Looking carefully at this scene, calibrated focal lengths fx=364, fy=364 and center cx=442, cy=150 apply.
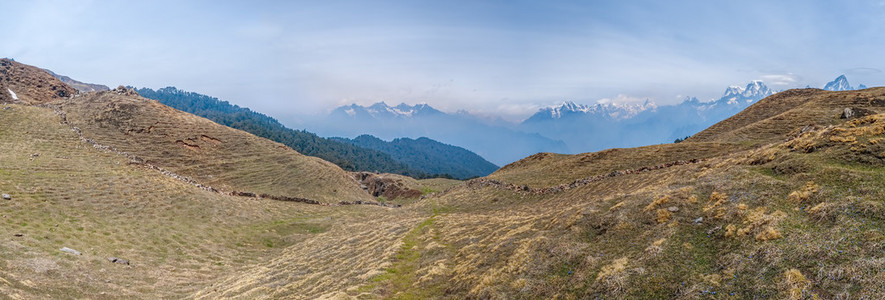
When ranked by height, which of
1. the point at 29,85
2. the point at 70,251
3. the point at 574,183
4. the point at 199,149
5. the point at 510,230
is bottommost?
the point at 70,251

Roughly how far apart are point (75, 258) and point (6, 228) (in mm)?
6989

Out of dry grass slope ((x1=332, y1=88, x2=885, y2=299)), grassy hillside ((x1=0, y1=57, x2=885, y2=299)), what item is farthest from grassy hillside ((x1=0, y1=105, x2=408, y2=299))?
dry grass slope ((x1=332, y1=88, x2=885, y2=299))

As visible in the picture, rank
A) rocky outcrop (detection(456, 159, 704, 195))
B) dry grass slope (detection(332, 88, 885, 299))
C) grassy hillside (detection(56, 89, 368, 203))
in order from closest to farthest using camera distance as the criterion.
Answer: dry grass slope (detection(332, 88, 885, 299)) < rocky outcrop (detection(456, 159, 704, 195)) < grassy hillside (detection(56, 89, 368, 203))

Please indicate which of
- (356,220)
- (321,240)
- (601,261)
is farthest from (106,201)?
(601,261)

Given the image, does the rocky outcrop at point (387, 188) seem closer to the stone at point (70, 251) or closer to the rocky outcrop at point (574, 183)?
the rocky outcrop at point (574, 183)

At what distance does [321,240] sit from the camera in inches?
1667

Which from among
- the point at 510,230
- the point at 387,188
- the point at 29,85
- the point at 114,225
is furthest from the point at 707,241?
the point at 29,85

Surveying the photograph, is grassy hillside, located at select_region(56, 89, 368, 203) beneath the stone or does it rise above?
above

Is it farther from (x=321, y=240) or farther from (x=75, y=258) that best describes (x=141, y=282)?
(x=321, y=240)

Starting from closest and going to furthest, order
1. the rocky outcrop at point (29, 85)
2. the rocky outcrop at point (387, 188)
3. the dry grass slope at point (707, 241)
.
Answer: the dry grass slope at point (707, 241), the rocky outcrop at point (29, 85), the rocky outcrop at point (387, 188)

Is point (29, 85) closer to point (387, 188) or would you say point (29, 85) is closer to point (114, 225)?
point (387, 188)

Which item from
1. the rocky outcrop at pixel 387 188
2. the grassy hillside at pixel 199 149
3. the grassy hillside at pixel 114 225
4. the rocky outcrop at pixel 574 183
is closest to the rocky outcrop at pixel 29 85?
the grassy hillside at pixel 199 149

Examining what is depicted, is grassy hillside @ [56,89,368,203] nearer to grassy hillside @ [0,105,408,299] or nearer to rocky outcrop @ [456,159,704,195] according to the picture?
grassy hillside @ [0,105,408,299]

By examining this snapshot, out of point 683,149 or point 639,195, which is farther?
point 683,149
